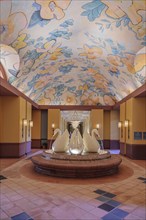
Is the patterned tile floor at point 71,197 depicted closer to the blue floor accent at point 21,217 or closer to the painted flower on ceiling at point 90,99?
the blue floor accent at point 21,217

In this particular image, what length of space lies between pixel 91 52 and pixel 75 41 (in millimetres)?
1312

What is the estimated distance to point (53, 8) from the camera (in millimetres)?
6258

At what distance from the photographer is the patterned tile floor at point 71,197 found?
3588 millimetres

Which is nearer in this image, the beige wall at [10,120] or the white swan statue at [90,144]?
the white swan statue at [90,144]

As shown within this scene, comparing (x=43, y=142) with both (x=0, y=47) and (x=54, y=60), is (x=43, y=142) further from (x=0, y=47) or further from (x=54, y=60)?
(x=0, y=47)

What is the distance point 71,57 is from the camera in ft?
34.7

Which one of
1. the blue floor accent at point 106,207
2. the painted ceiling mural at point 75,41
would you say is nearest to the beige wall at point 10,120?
the painted ceiling mural at point 75,41

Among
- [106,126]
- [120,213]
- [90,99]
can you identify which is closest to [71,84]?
[90,99]

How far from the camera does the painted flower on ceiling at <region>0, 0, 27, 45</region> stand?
5754mm

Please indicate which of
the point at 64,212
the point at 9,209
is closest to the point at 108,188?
the point at 64,212

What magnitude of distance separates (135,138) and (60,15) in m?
7.10

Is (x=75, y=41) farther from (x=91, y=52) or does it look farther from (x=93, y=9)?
(x=93, y=9)

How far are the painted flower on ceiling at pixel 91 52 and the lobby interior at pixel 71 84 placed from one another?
5cm

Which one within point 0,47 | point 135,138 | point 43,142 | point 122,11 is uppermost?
point 122,11
